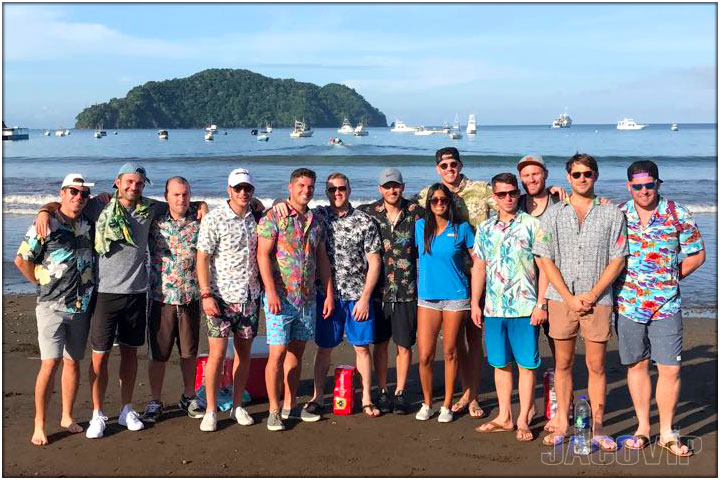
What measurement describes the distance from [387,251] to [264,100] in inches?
5554

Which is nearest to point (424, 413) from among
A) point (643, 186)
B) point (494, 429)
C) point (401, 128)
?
point (494, 429)

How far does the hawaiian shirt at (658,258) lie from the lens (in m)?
4.77

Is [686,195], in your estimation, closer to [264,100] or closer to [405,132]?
[405,132]

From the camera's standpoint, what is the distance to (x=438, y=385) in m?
6.59

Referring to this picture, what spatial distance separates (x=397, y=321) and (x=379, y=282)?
0.34 m

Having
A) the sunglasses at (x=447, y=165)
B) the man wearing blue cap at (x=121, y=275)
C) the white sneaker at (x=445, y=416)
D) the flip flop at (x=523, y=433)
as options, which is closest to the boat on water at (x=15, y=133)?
the man wearing blue cap at (x=121, y=275)

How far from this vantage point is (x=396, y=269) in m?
5.60

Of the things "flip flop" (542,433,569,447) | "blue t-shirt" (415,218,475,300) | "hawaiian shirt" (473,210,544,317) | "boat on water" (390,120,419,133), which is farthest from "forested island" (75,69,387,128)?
"flip flop" (542,433,569,447)

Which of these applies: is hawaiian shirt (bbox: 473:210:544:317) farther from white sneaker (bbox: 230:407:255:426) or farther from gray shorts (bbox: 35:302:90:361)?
gray shorts (bbox: 35:302:90:361)

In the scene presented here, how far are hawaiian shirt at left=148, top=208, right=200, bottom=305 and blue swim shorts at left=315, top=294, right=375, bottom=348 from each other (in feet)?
3.39

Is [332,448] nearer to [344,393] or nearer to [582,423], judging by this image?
[344,393]

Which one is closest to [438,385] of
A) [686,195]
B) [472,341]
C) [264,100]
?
[472,341]

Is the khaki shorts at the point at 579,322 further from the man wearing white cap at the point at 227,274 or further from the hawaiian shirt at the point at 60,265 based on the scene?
the hawaiian shirt at the point at 60,265

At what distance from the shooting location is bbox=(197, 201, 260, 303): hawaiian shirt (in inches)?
203
